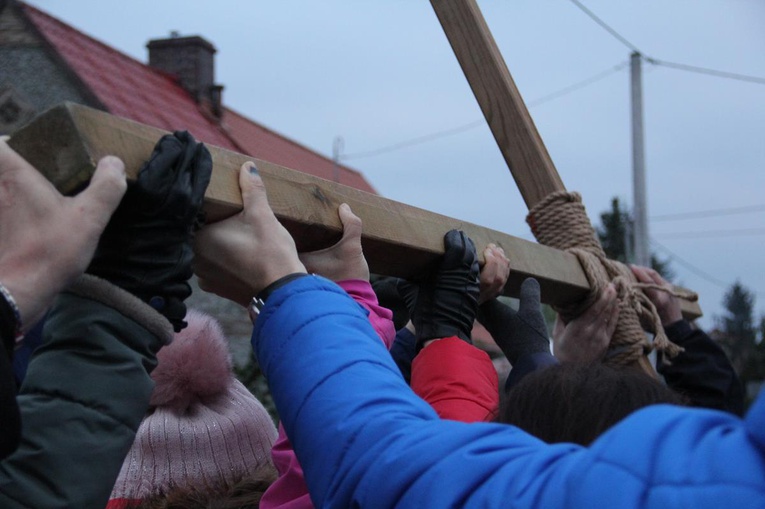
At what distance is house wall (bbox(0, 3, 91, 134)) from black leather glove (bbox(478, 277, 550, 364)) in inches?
286

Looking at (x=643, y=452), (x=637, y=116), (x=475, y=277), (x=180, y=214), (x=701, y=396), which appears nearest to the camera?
(x=643, y=452)

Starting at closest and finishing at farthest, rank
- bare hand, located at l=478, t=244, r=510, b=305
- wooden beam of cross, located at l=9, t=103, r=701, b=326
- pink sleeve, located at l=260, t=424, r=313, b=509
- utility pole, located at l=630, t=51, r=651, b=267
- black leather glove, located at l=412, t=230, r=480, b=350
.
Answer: wooden beam of cross, located at l=9, t=103, r=701, b=326 → pink sleeve, located at l=260, t=424, r=313, b=509 → black leather glove, located at l=412, t=230, r=480, b=350 → bare hand, located at l=478, t=244, r=510, b=305 → utility pole, located at l=630, t=51, r=651, b=267

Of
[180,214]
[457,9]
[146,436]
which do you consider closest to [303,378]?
[180,214]

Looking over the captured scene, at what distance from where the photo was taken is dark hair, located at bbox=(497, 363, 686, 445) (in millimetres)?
1020

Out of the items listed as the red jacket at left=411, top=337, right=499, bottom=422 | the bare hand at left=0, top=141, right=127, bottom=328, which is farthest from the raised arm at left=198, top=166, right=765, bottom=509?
the red jacket at left=411, top=337, right=499, bottom=422

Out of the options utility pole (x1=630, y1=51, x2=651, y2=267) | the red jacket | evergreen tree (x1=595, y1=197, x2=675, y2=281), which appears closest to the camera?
the red jacket

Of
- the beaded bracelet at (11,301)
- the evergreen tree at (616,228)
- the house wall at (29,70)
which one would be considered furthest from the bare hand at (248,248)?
the evergreen tree at (616,228)

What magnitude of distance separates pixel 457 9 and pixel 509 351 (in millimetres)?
773

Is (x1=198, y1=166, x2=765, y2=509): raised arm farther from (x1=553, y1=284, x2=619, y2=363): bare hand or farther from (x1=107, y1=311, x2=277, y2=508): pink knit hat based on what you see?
(x1=553, y1=284, x2=619, y2=363): bare hand

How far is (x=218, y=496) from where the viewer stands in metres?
1.67

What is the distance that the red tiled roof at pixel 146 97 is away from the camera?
28.4 ft

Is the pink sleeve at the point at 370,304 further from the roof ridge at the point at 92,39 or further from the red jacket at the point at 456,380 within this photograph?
the roof ridge at the point at 92,39

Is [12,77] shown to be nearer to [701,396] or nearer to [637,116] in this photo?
[637,116]

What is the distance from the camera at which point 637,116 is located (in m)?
10.3
